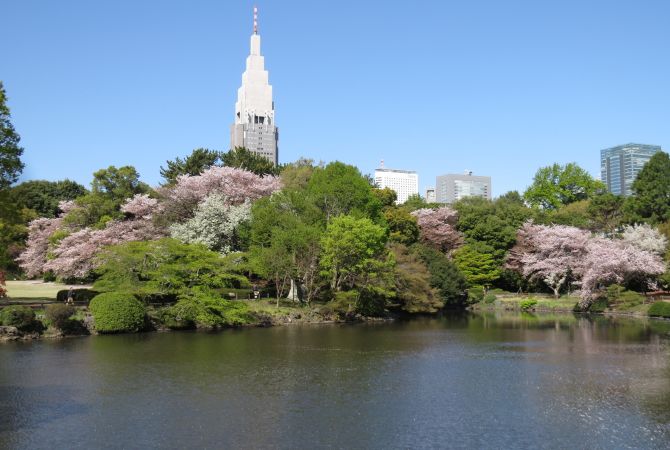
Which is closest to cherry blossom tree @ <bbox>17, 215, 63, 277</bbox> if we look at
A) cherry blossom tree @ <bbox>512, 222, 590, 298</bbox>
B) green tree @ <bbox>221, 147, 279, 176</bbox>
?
green tree @ <bbox>221, 147, 279, 176</bbox>

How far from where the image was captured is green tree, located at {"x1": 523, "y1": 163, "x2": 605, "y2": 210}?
9919 cm

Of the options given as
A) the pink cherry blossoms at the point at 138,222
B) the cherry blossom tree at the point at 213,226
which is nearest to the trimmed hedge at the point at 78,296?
the pink cherry blossoms at the point at 138,222

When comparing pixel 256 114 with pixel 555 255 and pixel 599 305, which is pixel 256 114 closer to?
pixel 555 255

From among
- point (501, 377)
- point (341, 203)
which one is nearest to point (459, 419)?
point (501, 377)

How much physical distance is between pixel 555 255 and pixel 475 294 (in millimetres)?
9042

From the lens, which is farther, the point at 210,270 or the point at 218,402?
the point at 210,270

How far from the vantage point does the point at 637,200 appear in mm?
60781

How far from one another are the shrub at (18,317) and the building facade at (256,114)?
12902 cm

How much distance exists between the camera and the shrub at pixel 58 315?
107ft

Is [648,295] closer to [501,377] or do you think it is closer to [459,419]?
[501,377]

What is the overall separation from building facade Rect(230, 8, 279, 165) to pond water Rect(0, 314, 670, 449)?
430 ft

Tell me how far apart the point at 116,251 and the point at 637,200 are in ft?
159

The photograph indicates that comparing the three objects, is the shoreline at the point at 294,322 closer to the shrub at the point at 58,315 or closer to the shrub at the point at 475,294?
the shrub at the point at 58,315

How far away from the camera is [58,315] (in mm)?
32625
